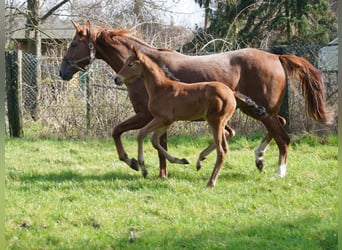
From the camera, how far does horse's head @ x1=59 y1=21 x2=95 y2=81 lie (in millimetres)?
7789

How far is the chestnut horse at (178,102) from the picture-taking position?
643 cm

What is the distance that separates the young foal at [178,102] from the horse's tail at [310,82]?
1.54 meters

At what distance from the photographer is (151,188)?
6.26 metres

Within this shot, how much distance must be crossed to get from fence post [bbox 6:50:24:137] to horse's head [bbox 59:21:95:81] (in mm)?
4620

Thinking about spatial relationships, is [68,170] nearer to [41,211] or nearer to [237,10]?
[41,211]

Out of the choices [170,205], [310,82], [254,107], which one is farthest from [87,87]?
[170,205]

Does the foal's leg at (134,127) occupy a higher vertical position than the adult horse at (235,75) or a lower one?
lower

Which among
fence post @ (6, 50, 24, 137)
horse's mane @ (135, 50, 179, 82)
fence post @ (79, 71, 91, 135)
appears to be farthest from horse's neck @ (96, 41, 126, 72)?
fence post @ (6, 50, 24, 137)

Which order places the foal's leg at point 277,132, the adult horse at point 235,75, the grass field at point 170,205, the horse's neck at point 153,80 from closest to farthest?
the grass field at point 170,205 → the horse's neck at point 153,80 → the adult horse at point 235,75 → the foal's leg at point 277,132

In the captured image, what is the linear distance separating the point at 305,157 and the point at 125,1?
452 inches

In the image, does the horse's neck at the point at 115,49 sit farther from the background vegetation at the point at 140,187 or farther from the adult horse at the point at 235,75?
the background vegetation at the point at 140,187

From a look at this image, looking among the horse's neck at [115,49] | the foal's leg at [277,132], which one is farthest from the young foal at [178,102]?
the foal's leg at [277,132]

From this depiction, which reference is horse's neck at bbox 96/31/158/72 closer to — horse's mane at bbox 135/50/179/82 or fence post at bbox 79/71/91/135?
horse's mane at bbox 135/50/179/82

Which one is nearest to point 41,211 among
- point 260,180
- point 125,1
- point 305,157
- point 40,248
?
point 40,248
